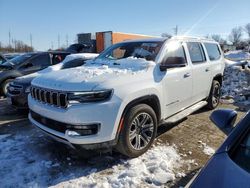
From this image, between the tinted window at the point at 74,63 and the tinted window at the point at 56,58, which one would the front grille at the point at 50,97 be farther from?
the tinted window at the point at 56,58

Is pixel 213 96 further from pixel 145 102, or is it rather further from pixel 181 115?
pixel 145 102

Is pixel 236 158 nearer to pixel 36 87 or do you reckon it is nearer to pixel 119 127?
pixel 119 127

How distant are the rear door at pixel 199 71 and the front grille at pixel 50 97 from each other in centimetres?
294

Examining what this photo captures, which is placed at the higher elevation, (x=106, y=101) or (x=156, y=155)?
(x=106, y=101)

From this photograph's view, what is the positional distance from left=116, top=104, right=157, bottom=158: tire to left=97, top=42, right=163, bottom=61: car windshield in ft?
3.45

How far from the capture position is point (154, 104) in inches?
184

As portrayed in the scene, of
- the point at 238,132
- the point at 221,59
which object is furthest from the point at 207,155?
the point at 221,59

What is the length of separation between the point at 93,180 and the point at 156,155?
116 centimetres

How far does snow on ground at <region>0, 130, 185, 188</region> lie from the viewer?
3.73 metres

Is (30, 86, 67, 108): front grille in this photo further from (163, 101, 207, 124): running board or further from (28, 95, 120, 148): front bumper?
(163, 101, 207, 124): running board

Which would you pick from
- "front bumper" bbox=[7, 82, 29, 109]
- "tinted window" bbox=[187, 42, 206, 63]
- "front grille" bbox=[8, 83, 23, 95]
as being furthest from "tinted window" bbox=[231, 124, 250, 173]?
"front grille" bbox=[8, 83, 23, 95]

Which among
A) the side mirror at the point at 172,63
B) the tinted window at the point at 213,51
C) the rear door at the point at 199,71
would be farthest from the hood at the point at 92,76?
the tinted window at the point at 213,51

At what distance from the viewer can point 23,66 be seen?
952 cm

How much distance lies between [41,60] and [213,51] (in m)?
5.68
